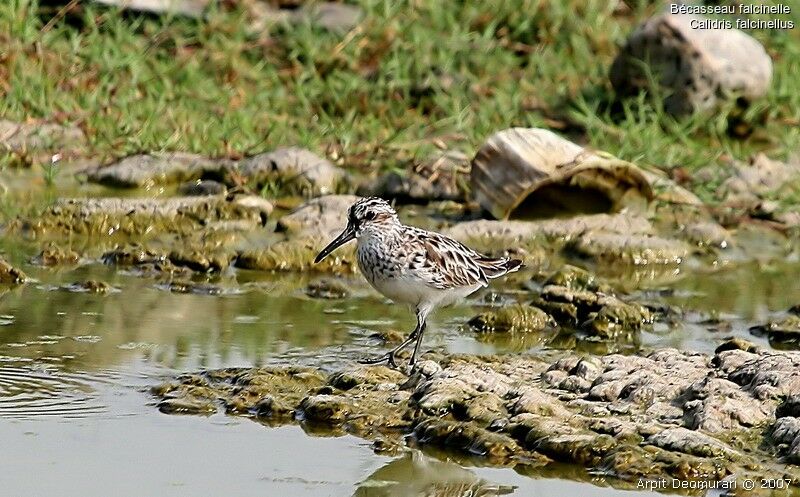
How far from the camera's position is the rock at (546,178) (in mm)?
10680

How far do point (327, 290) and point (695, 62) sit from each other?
4737 millimetres

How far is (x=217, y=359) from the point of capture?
26.0ft

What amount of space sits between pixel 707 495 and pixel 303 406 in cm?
181

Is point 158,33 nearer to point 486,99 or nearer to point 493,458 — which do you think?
point 486,99

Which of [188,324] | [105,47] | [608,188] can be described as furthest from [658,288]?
[105,47]

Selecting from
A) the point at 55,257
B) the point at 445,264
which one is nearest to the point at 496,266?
the point at 445,264

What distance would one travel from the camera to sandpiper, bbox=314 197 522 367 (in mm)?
8086

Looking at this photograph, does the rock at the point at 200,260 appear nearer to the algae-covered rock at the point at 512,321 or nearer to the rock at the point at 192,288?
the rock at the point at 192,288

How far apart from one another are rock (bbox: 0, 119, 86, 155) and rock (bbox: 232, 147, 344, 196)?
1.33 meters

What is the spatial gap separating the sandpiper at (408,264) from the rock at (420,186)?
309cm

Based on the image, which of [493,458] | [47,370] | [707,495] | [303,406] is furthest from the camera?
[47,370]

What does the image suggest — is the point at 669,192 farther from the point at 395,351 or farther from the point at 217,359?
the point at 217,359

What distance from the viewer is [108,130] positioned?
12.1 meters

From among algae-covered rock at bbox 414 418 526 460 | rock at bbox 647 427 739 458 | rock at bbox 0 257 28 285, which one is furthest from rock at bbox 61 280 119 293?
rock at bbox 647 427 739 458
